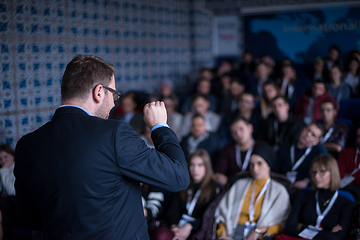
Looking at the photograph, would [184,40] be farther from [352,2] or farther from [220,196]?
[220,196]

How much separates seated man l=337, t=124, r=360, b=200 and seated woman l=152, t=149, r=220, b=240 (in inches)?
46.3

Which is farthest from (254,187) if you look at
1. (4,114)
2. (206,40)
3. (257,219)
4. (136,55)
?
(206,40)

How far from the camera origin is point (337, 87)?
5.10 meters

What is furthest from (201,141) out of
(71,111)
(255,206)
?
(71,111)

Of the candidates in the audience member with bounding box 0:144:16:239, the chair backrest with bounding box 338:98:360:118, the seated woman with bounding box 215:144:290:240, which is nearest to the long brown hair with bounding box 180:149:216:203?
the seated woman with bounding box 215:144:290:240

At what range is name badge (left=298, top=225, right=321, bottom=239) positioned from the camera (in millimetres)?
2424

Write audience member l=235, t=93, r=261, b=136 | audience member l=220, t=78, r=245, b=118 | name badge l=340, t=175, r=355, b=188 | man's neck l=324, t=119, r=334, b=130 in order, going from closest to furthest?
name badge l=340, t=175, r=355, b=188 → man's neck l=324, t=119, r=334, b=130 → audience member l=235, t=93, r=261, b=136 → audience member l=220, t=78, r=245, b=118

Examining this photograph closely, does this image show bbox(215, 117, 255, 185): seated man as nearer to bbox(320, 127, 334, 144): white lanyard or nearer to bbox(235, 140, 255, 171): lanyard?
bbox(235, 140, 255, 171): lanyard

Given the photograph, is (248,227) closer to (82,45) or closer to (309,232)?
(309,232)

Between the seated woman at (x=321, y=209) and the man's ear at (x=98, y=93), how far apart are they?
6.16 ft

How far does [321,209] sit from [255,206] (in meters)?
0.49

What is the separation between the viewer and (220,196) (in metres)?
2.95

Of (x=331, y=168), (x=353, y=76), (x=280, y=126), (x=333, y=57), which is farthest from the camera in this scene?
(x=333, y=57)

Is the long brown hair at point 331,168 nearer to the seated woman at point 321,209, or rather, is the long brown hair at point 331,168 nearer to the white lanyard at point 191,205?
the seated woman at point 321,209
